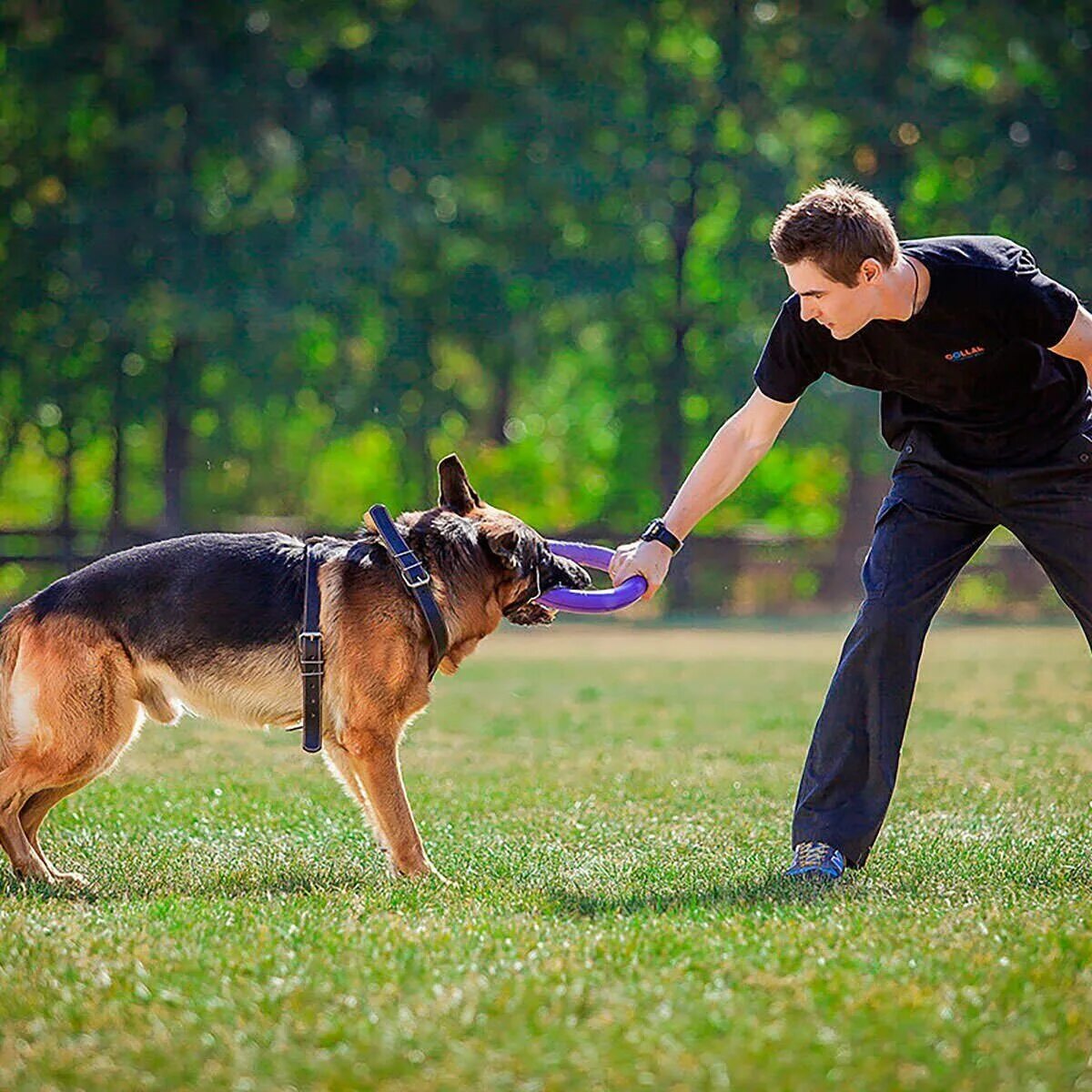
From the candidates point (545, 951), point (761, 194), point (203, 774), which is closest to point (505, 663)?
point (203, 774)

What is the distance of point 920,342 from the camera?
5.23 meters

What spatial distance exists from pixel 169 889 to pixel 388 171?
24.3 metres

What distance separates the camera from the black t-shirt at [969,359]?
517cm

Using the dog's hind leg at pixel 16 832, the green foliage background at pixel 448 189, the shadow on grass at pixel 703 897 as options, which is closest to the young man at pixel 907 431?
the shadow on grass at pixel 703 897

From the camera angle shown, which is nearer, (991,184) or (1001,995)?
(1001,995)

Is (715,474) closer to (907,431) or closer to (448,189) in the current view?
(907,431)

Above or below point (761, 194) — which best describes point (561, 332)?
below

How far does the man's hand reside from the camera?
5.85m

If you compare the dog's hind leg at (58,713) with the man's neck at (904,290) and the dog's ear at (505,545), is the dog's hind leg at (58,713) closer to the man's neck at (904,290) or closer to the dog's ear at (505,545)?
the dog's ear at (505,545)

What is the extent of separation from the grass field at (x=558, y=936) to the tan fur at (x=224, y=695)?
32 cm

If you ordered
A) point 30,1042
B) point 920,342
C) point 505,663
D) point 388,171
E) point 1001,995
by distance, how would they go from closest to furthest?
point 30,1042, point 1001,995, point 920,342, point 505,663, point 388,171

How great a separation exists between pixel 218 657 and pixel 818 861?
2.20 meters

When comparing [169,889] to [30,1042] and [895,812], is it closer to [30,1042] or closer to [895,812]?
[30,1042]

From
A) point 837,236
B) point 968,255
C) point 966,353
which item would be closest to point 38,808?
point 837,236
